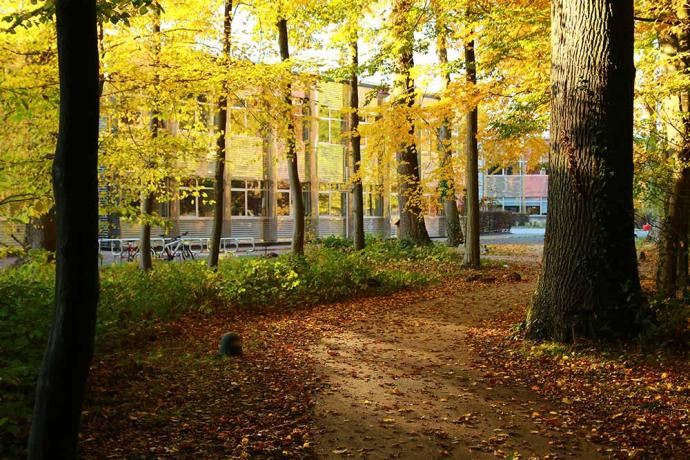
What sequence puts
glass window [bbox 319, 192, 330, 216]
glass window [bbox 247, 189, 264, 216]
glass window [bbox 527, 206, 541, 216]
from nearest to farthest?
glass window [bbox 247, 189, 264, 216], glass window [bbox 319, 192, 330, 216], glass window [bbox 527, 206, 541, 216]

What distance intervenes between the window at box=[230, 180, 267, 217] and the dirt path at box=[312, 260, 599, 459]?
2755 cm

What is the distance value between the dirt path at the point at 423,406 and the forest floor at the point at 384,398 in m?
0.02

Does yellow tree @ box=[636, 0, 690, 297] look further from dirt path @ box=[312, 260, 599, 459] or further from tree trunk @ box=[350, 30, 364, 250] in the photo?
tree trunk @ box=[350, 30, 364, 250]

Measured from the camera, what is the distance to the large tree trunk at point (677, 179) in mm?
8500

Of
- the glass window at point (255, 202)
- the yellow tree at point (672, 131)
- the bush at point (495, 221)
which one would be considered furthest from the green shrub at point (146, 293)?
the bush at point (495, 221)

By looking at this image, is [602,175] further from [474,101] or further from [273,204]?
[273,204]

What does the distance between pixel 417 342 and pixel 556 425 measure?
3477 millimetres

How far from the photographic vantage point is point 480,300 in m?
12.1

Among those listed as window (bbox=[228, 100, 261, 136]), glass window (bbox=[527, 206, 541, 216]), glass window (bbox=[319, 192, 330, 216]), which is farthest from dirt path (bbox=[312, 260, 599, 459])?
glass window (bbox=[527, 206, 541, 216])

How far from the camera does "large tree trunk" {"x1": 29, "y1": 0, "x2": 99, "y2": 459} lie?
297 centimetres

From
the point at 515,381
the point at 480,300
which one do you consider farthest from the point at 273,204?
the point at 515,381

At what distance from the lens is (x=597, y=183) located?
7.07 metres

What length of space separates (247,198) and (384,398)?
102ft

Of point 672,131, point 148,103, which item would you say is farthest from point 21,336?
point 672,131
